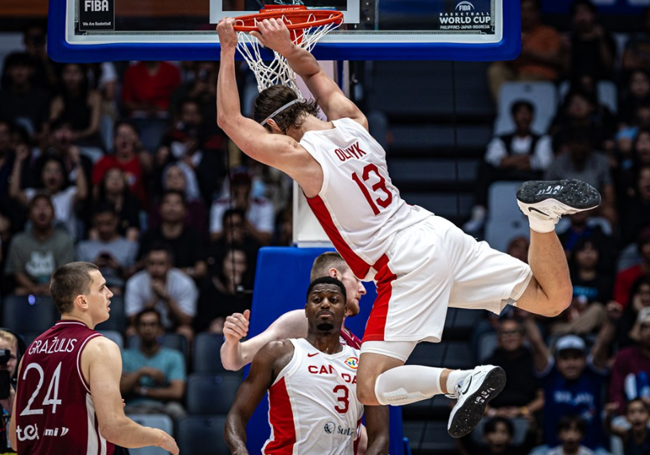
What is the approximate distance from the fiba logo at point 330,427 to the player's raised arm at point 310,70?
1.85m

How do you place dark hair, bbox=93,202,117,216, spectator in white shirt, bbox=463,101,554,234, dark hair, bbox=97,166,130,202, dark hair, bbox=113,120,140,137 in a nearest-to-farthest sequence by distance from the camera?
dark hair, bbox=93,202,117,216 → dark hair, bbox=97,166,130,202 → spectator in white shirt, bbox=463,101,554,234 → dark hair, bbox=113,120,140,137

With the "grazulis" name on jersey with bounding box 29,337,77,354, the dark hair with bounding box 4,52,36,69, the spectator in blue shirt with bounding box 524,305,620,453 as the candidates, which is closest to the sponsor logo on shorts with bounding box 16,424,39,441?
the "grazulis" name on jersey with bounding box 29,337,77,354

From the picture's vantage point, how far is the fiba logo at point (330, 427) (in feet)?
22.4

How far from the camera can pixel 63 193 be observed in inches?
472

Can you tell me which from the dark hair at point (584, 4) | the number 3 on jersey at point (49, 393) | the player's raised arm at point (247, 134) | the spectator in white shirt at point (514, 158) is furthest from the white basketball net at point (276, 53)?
the dark hair at point (584, 4)

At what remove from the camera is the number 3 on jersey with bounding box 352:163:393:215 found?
6.12m

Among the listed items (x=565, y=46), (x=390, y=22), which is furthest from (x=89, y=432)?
(x=565, y=46)

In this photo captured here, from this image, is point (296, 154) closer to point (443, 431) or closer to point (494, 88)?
point (443, 431)

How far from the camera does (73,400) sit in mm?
5766

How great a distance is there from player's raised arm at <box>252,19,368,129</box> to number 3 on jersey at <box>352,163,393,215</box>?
38cm

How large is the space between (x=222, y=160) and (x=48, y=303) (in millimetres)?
2610

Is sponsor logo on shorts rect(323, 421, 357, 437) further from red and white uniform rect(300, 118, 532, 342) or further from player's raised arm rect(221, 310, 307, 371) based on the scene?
red and white uniform rect(300, 118, 532, 342)

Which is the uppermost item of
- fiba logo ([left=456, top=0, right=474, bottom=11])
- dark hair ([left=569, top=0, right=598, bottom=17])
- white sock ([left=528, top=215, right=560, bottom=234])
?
dark hair ([left=569, top=0, right=598, bottom=17])

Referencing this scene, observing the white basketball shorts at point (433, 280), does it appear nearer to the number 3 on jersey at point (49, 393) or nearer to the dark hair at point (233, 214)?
the number 3 on jersey at point (49, 393)
